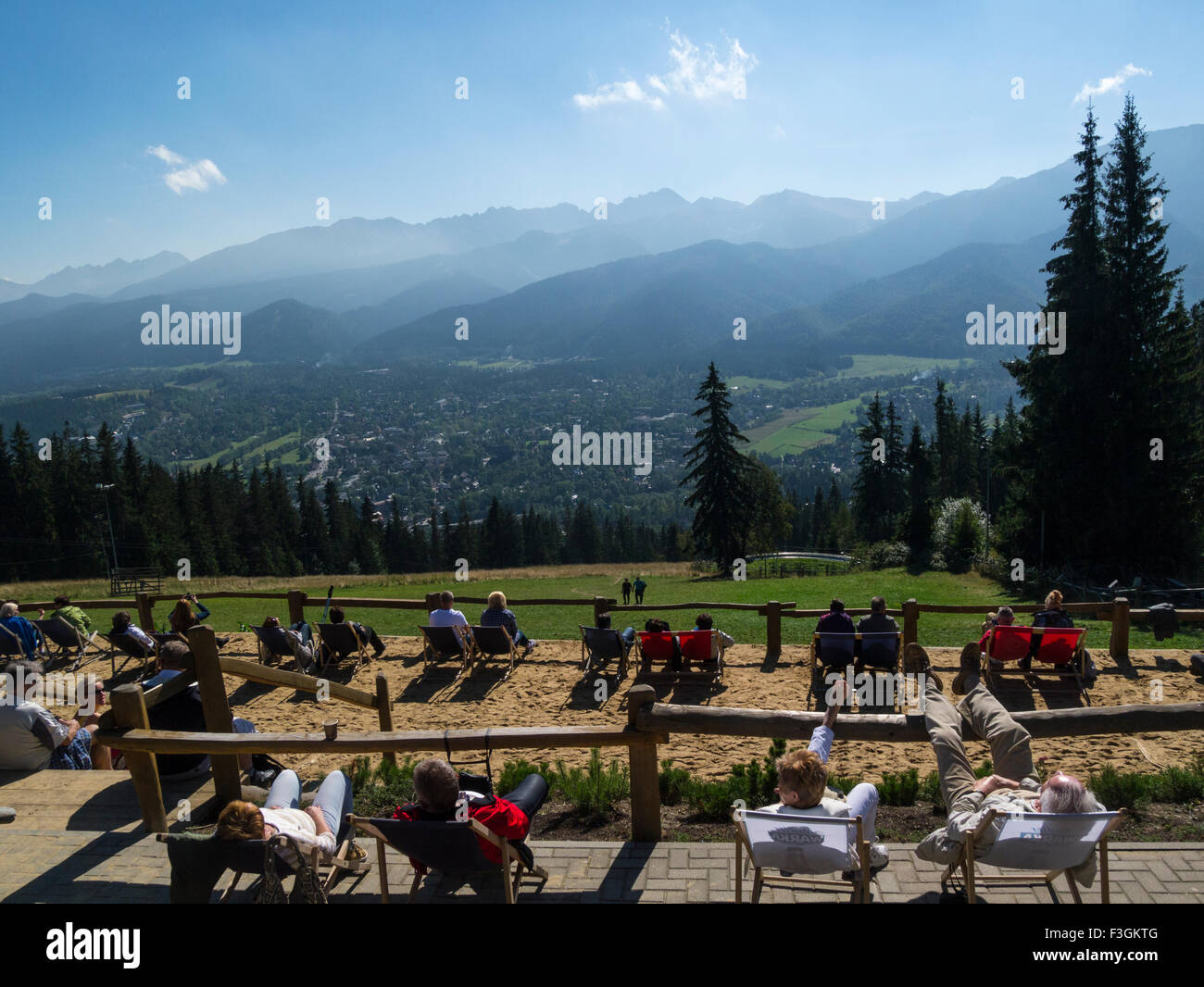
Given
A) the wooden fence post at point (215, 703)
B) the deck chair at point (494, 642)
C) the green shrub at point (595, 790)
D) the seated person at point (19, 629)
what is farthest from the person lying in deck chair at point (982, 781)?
the seated person at point (19, 629)

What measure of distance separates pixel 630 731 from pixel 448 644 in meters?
6.65

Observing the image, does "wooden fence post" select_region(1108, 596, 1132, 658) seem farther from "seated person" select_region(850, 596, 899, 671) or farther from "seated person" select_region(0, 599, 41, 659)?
"seated person" select_region(0, 599, 41, 659)

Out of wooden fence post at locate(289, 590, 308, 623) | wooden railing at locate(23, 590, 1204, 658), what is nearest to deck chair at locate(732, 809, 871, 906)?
wooden railing at locate(23, 590, 1204, 658)

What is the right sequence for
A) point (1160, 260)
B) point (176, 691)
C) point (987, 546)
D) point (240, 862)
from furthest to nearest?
point (987, 546) < point (1160, 260) < point (176, 691) < point (240, 862)

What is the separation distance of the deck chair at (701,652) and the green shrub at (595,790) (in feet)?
13.4

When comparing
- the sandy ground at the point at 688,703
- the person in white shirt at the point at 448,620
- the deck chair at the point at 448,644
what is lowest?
the sandy ground at the point at 688,703

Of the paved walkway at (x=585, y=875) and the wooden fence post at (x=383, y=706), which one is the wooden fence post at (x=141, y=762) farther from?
the wooden fence post at (x=383, y=706)

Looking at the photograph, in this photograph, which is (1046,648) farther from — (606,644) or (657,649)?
(606,644)

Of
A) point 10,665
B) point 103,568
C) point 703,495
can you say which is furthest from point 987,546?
point 103,568

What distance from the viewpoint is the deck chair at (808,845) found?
349 centimetres

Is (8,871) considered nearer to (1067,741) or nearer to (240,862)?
(240,862)

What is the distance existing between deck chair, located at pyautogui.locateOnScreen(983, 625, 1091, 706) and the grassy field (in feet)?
4.51
